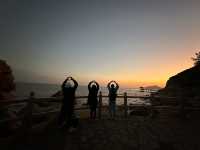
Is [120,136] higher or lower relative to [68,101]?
lower

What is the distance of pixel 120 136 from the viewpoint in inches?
425

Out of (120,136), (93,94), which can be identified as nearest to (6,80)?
(93,94)

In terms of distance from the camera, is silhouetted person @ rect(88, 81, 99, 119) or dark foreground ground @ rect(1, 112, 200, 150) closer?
dark foreground ground @ rect(1, 112, 200, 150)

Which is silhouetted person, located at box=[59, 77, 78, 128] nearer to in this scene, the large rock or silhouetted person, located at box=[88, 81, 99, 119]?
silhouetted person, located at box=[88, 81, 99, 119]

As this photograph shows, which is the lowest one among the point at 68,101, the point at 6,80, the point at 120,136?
the point at 120,136

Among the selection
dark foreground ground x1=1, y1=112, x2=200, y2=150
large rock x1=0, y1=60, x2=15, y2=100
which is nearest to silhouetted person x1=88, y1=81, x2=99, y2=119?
dark foreground ground x1=1, y1=112, x2=200, y2=150

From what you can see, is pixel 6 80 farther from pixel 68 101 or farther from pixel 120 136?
pixel 120 136

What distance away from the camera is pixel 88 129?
11359 millimetres

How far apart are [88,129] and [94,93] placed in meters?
2.47

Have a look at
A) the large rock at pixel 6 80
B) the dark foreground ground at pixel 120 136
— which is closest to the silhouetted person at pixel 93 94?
the dark foreground ground at pixel 120 136

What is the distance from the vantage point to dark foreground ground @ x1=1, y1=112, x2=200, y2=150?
30.9 feet

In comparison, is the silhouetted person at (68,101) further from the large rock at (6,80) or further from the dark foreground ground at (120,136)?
the large rock at (6,80)

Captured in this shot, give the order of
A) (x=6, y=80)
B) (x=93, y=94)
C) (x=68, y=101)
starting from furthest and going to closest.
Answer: (x=6, y=80)
(x=93, y=94)
(x=68, y=101)

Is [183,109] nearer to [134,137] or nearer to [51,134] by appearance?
[134,137]
